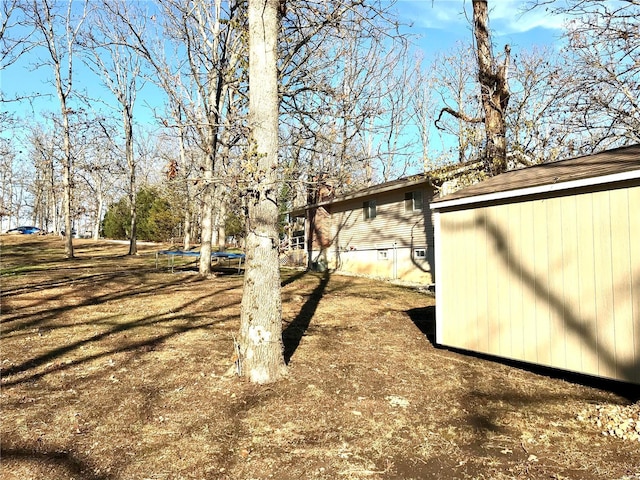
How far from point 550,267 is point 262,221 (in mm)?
3483

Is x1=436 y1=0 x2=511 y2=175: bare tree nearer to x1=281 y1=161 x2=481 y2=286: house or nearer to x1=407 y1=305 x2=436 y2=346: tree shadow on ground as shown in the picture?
x1=281 y1=161 x2=481 y2=286: house

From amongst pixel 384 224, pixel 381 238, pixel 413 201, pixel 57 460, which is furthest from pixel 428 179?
pixel 57 460

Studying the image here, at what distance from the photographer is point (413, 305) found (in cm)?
1021

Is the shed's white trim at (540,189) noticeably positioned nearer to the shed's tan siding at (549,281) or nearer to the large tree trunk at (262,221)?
the shed's tan siding at (549,281)

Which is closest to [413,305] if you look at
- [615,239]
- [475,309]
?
[475,309]

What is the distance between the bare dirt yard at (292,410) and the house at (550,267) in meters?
0.47

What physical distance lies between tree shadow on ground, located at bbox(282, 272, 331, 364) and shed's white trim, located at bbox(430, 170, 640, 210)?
2979mm

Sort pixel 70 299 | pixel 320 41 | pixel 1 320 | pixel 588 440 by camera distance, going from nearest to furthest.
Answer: pixel 588 440 → pixel 1 320 → pixel 320 41 → pixel 70 299

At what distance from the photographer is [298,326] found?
7.33m

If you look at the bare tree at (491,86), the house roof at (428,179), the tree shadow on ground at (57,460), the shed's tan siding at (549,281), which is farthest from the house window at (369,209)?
the tree shadow on ground at (57,460)

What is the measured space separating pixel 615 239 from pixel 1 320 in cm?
896

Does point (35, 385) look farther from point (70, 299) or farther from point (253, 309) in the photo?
point (70, 299)

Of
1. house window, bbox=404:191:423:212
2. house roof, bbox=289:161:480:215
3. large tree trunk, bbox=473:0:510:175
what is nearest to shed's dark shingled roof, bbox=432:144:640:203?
large tree trunk, bbox=473:0:510:175

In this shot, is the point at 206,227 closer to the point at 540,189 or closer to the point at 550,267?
the point at 540,189
